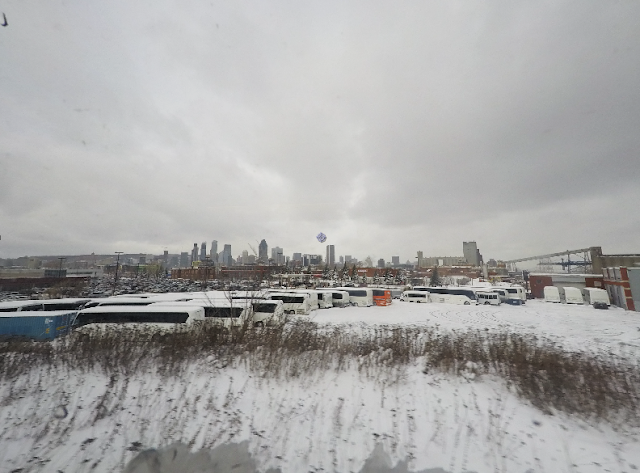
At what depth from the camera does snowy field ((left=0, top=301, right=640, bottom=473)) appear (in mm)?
5242

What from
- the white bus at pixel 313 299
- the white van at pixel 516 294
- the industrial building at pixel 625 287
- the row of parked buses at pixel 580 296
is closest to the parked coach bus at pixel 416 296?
the white van at pixel 516 294

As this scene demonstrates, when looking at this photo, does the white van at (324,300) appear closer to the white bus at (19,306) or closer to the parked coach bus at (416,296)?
the parked coach bus at (416,296)

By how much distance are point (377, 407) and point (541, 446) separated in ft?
11.3

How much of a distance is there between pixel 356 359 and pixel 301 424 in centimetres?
449

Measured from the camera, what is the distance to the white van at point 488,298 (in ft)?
128

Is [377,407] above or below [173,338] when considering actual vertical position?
below

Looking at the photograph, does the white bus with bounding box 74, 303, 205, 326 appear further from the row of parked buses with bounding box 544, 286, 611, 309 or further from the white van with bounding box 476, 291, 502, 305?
the row of parked buses with bounding box 544, 286, 611, 309

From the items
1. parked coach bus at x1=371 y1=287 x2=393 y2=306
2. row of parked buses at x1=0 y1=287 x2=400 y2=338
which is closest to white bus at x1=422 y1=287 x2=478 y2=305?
parked coach bus at x1=371 y1=287 x2=393 y2=306

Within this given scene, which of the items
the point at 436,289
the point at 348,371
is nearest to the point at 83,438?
the point at 348,371

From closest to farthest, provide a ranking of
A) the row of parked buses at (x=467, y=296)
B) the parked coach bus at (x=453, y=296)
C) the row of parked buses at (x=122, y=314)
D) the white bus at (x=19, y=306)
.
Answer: the row of parked buses at (x=122, y=314) < the white bus at (x=19, y=306) < the row of parked buses at (x=467, y=296) < the parked coach bus at (x=453, y=296)

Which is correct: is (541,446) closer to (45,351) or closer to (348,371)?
(348,371)

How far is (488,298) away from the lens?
39750mm

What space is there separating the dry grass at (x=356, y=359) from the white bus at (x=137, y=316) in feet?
12.2

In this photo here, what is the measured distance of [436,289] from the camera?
1698 inches
